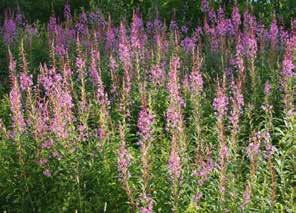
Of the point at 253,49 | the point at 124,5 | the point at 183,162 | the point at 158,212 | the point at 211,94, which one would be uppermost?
the point at 124,5

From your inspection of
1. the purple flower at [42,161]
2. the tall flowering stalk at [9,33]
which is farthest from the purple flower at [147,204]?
the tall flowering stalk at [9,33]

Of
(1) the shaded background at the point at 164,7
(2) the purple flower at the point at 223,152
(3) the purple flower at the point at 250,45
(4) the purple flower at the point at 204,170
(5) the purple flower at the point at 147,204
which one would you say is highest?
(1) the shaded background at the point at 164,7

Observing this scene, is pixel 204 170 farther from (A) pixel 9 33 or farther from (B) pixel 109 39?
(A) pixel 9 33

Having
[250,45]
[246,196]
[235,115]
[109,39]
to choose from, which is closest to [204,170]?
[246,196]

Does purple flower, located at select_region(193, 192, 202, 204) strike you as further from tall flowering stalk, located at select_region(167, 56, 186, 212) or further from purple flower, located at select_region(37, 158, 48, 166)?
purple flower, located at select_region(37, 158, 48, 166)

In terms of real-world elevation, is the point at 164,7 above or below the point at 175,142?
above

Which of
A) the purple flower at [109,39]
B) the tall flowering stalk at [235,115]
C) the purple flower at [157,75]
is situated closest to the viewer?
the tall flowering stalk at [235,115]

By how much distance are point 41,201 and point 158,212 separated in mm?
1165

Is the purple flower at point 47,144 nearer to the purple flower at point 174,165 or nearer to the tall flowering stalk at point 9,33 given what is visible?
the purple flower at point 174,165

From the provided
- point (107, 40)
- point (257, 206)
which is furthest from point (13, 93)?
point (107, 40)

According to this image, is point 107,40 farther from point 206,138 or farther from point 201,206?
point 201,206

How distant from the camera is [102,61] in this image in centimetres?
802

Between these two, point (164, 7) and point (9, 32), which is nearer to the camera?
point (9, 32)

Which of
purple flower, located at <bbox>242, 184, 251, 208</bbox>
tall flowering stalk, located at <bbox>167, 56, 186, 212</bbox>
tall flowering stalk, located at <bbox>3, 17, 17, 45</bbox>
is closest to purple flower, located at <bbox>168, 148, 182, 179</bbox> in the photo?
tall flowering stalk, located at <bbox>167, 56, 186, 212</bbox>
